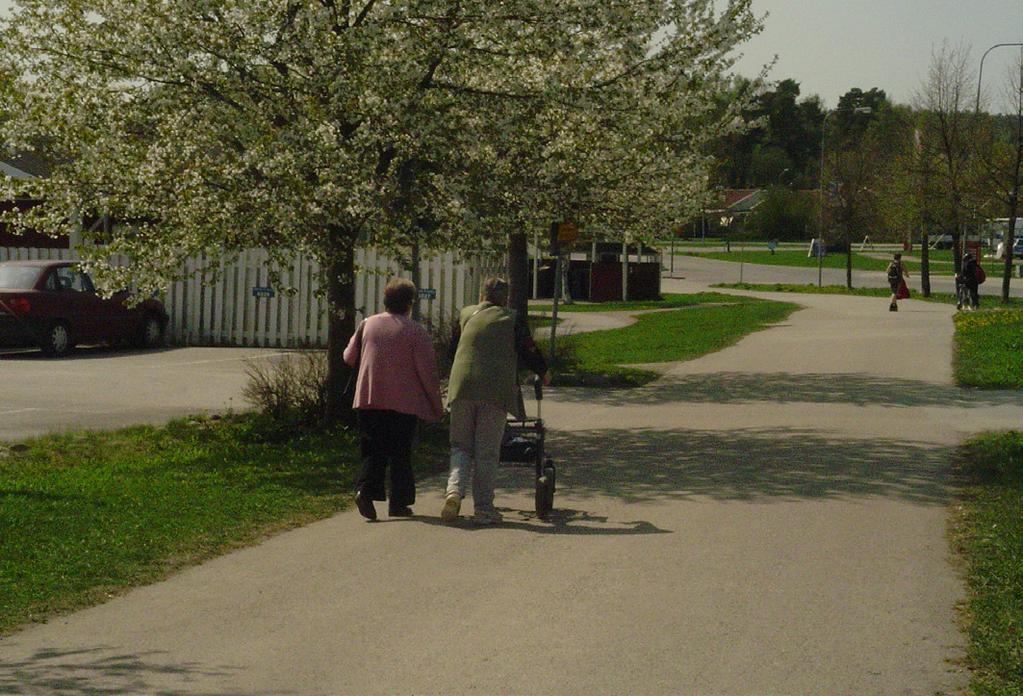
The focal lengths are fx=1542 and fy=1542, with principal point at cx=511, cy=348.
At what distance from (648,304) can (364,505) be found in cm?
3560

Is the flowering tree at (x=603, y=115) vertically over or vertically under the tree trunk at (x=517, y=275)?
over

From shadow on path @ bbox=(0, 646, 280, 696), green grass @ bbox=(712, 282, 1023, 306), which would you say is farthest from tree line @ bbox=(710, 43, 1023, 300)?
shadow on path @ bbox=(0, 646, 280, 696)

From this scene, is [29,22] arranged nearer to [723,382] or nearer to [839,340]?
[723,382]

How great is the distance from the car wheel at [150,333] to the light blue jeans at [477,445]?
17777 millimetres

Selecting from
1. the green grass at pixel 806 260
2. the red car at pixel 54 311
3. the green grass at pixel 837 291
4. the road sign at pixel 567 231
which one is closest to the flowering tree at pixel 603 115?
the road sign at pixel 567 231

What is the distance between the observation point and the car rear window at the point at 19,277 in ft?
81.3

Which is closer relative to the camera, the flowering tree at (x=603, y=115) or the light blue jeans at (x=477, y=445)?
the light blue jeans at (x=477, y=445)

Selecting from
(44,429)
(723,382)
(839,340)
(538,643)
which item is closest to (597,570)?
(538,643)

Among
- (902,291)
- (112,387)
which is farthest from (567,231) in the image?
(902,291)

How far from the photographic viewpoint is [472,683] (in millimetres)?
6203

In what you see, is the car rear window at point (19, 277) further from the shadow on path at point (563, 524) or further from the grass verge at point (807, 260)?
the grass verge at point (807, 260)

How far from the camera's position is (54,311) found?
24.7 meters

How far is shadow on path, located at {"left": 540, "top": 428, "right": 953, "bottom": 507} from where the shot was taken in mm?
11562

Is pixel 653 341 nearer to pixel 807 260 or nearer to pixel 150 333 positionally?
pixel 150 333
